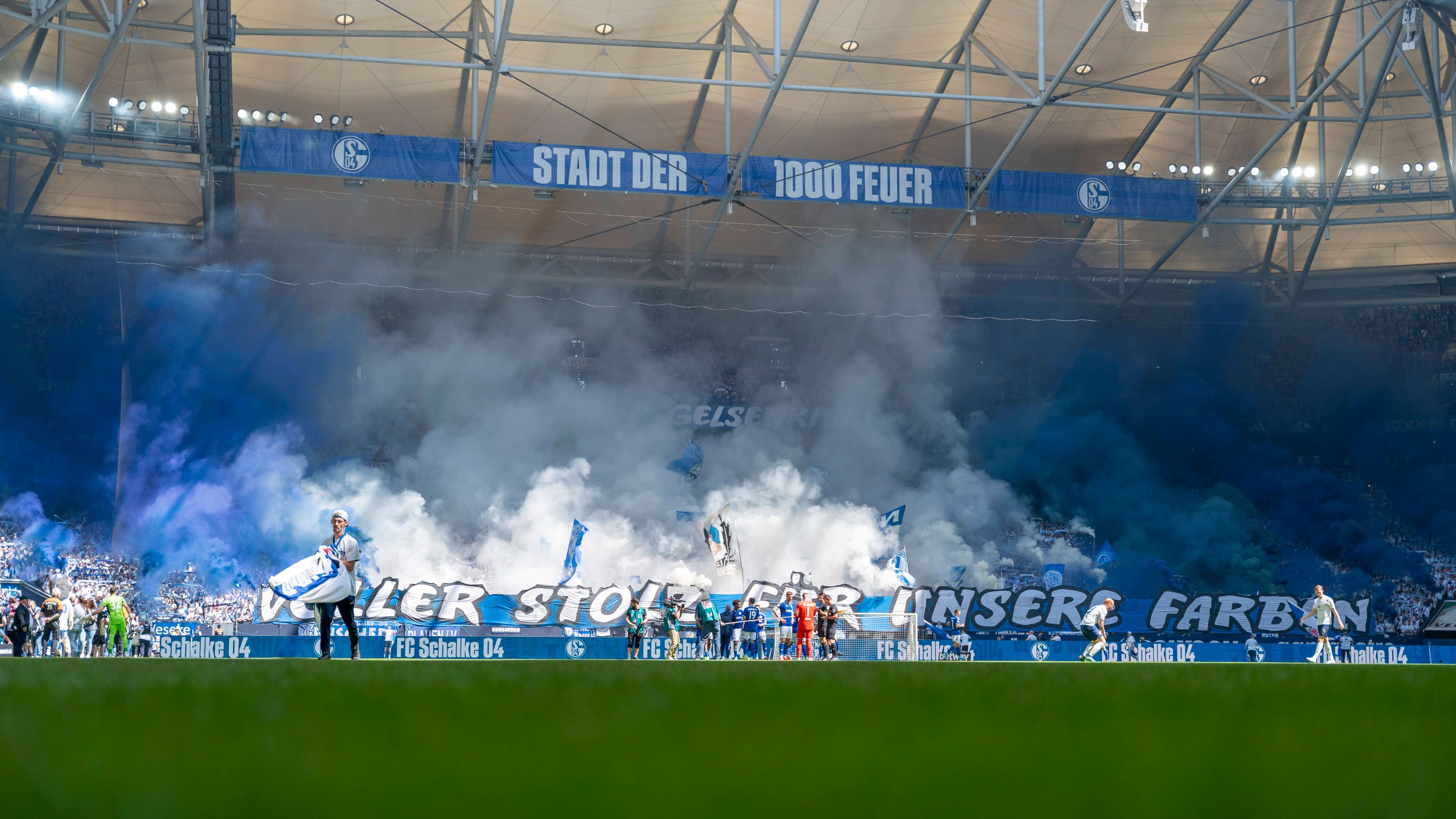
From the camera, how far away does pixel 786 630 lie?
24.1m

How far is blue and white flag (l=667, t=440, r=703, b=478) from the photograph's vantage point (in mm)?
32219

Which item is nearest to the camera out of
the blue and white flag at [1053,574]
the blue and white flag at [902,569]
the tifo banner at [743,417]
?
the blue and white flag at [902,569]

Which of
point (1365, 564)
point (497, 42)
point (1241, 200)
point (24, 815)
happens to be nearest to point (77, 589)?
point (497, 42)

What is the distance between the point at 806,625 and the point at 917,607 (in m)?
10.3

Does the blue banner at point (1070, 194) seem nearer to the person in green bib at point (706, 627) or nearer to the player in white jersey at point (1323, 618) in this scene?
the player in white jersey at point (1323, 618)

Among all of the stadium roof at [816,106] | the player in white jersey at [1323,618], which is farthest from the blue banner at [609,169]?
the player in white jersey at [1323,618]

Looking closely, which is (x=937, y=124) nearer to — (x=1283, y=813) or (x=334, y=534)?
(x=334, y=534)

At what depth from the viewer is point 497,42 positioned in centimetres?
2162

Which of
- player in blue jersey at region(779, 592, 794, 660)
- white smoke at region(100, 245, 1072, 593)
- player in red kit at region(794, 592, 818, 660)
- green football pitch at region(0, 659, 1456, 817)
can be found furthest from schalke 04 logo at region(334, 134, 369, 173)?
green football pitch at region(0, 659, 1456, 817)

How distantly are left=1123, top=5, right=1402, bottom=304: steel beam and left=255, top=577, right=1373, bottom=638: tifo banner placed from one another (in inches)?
371

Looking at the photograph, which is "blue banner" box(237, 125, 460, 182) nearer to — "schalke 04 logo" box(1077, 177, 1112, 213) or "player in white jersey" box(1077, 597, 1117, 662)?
"schalke 04 logo" box(1077, 177, 1112, 213)

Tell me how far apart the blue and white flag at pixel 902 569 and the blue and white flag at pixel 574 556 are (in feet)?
27.3

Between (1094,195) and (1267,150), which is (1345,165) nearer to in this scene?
(1267,150)

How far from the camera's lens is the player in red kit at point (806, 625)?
18.3 m
